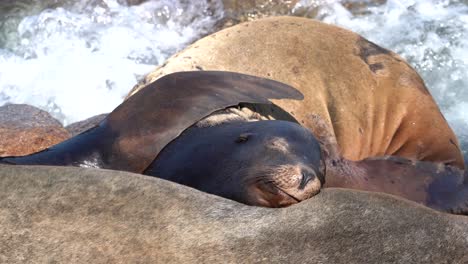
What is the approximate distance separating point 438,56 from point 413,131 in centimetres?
343

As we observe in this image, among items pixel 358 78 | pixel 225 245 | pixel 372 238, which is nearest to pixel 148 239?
pixel 225 245

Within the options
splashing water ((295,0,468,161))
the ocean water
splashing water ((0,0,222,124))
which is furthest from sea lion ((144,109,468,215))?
splashing water ((0,0,222,124))

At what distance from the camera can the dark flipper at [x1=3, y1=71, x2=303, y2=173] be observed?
139 inches

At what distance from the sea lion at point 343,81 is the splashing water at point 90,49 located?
3.22 m

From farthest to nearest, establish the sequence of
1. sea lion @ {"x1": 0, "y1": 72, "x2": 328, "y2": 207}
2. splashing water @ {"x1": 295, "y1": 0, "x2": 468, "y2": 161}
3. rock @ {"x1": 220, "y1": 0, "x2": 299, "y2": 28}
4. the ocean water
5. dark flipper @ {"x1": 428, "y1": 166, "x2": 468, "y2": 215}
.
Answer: rock @ {"x1": 220, "y1": 0, "x2": 299, "y2": 28} < the ocean water < splashing water @ {"x1": 295, "y1": 0, "x2": 468, "y2": 161} < dark flipper @ {"x1": 428, "y1": 166, "x2": 468, "y2": 215} < sea lion @ {"x1": 0, "y1": 72, "x2": 328, "y2": 207}

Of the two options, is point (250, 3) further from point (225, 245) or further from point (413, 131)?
point (225, 245)

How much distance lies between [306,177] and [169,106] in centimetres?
100

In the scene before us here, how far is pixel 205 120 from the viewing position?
3.79m

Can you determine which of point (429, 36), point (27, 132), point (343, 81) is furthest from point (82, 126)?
point (429, 36)

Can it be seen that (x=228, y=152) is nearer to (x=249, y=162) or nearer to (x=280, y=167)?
(x=249, y=162)

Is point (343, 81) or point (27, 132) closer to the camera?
point (343, 81)

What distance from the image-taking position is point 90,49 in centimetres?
886

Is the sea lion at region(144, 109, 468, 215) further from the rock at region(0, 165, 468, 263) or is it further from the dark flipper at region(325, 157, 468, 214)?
the rock at region(0, 165, 468, 263)

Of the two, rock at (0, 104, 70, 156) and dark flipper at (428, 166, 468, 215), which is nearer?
dark flipper at (428, 166, 468, 215)
